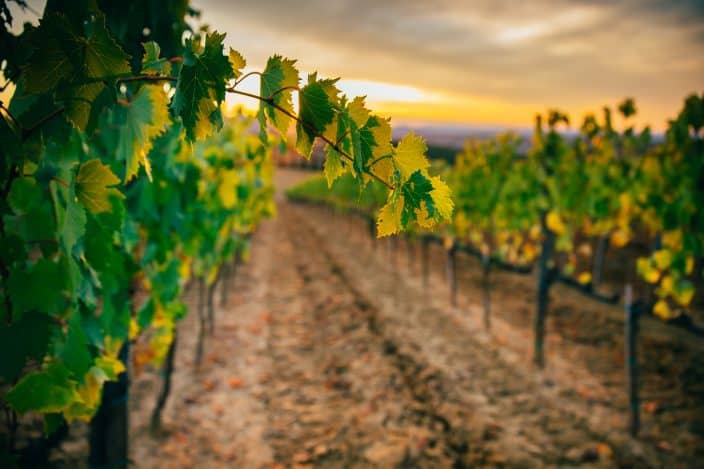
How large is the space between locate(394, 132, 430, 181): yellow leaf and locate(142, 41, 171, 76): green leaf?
21.2 inches

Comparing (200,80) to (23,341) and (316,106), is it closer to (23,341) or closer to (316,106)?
(316,106)

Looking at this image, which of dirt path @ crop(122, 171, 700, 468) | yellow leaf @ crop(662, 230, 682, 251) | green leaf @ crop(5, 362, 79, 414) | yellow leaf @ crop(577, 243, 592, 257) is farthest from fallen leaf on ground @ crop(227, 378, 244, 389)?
yellow leaf @ crop(577, 243, 592, 257)

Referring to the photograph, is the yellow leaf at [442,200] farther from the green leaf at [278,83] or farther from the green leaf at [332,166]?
the green leaf at [278,83]

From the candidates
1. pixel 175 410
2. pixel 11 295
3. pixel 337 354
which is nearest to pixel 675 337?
pixel 337 354

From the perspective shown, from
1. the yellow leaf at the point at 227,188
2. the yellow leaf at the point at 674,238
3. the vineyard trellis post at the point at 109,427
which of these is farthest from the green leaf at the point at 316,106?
the yellow leaf at the point at 674,238

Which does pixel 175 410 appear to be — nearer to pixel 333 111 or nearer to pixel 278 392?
pixel 278 392

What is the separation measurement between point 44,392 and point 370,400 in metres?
3.96

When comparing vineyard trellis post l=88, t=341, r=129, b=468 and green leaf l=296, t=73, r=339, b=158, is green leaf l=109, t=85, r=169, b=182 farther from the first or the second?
vineyard trellis post l=88, t=341, r=129, b=468

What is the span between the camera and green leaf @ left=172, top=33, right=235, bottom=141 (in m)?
0.85

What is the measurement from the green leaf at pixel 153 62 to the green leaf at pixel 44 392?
81 cm

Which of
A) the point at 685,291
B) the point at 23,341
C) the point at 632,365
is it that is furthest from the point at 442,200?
the point at 685,291

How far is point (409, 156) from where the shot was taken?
0.96m

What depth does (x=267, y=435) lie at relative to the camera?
426 cm

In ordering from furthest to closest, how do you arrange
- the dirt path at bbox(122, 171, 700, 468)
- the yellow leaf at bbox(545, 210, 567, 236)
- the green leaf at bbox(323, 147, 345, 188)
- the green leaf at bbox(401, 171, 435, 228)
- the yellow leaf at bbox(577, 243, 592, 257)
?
the yellow leaf at bbox(577, 243, 592, 257) < the yellow leaf at bbox(545, 210, 567, 236) < the dirt path at bbox(122, 171, 700, 468) < the green leaf at bbox(323, 147, 345, 188) < the green leaf at bbox(401, 171, 435, 228)
